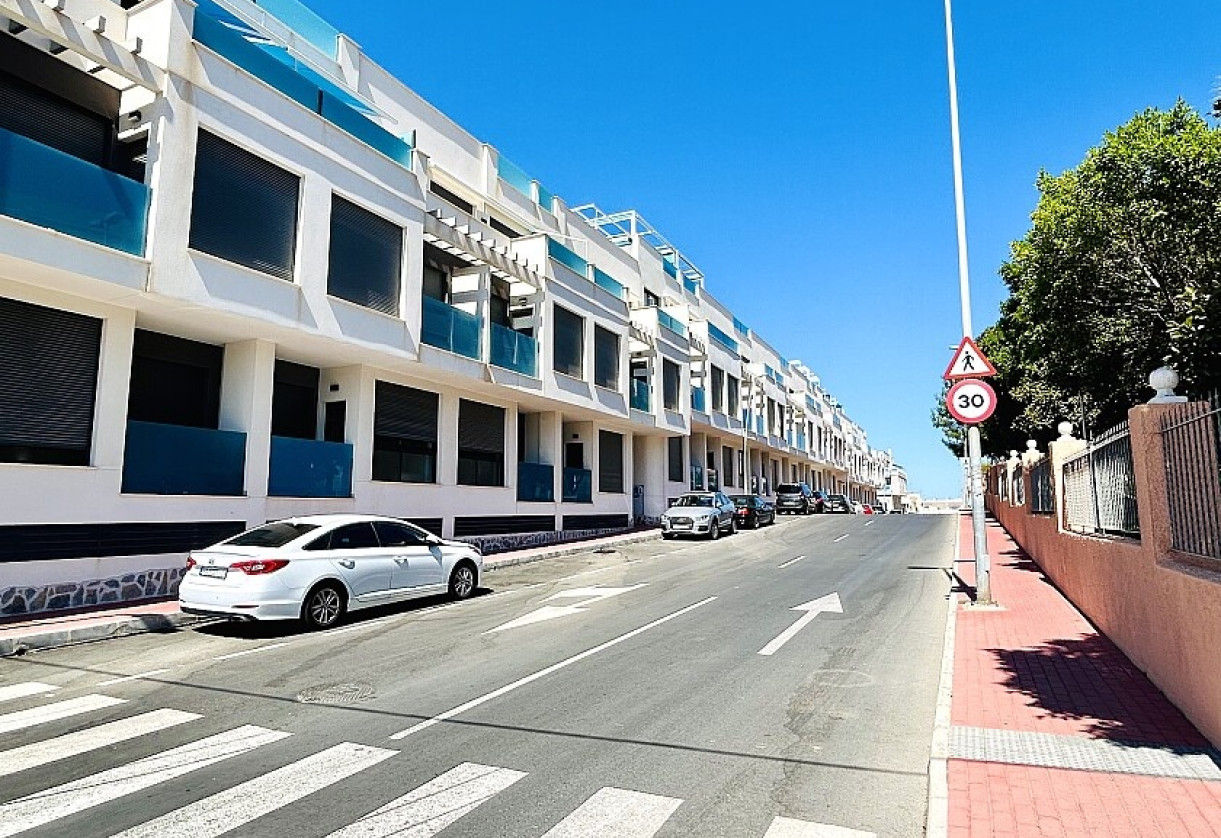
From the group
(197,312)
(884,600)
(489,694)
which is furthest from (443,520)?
(489,694)

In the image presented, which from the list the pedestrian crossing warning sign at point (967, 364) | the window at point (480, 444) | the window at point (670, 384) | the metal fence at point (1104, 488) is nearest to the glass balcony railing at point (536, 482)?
the window at point (480, 444)

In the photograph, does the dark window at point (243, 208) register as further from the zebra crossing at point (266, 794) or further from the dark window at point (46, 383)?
the zebra crossing at point (266, 794)

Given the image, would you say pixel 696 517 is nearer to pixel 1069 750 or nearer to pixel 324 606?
pixel 324 606

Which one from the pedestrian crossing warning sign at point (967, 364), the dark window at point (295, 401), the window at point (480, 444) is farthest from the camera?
the window at point (480, 444)

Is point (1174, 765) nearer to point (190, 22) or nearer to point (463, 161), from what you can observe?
point (190, 22)

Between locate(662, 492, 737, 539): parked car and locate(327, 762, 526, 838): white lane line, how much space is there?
2226 centimetres

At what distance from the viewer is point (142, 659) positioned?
8.84m

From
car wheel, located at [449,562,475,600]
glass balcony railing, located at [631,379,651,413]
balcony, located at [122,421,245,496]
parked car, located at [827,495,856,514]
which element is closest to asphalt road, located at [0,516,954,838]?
car wheel, located at [449,562,475,600]

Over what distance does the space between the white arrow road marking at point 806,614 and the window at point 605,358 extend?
1524cm

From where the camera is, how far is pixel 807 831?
418cm

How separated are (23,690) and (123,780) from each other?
3.59 meters

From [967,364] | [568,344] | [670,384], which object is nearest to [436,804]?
[967,364]

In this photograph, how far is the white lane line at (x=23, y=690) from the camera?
712 cm

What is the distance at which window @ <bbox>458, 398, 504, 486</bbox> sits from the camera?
71.5 ft
